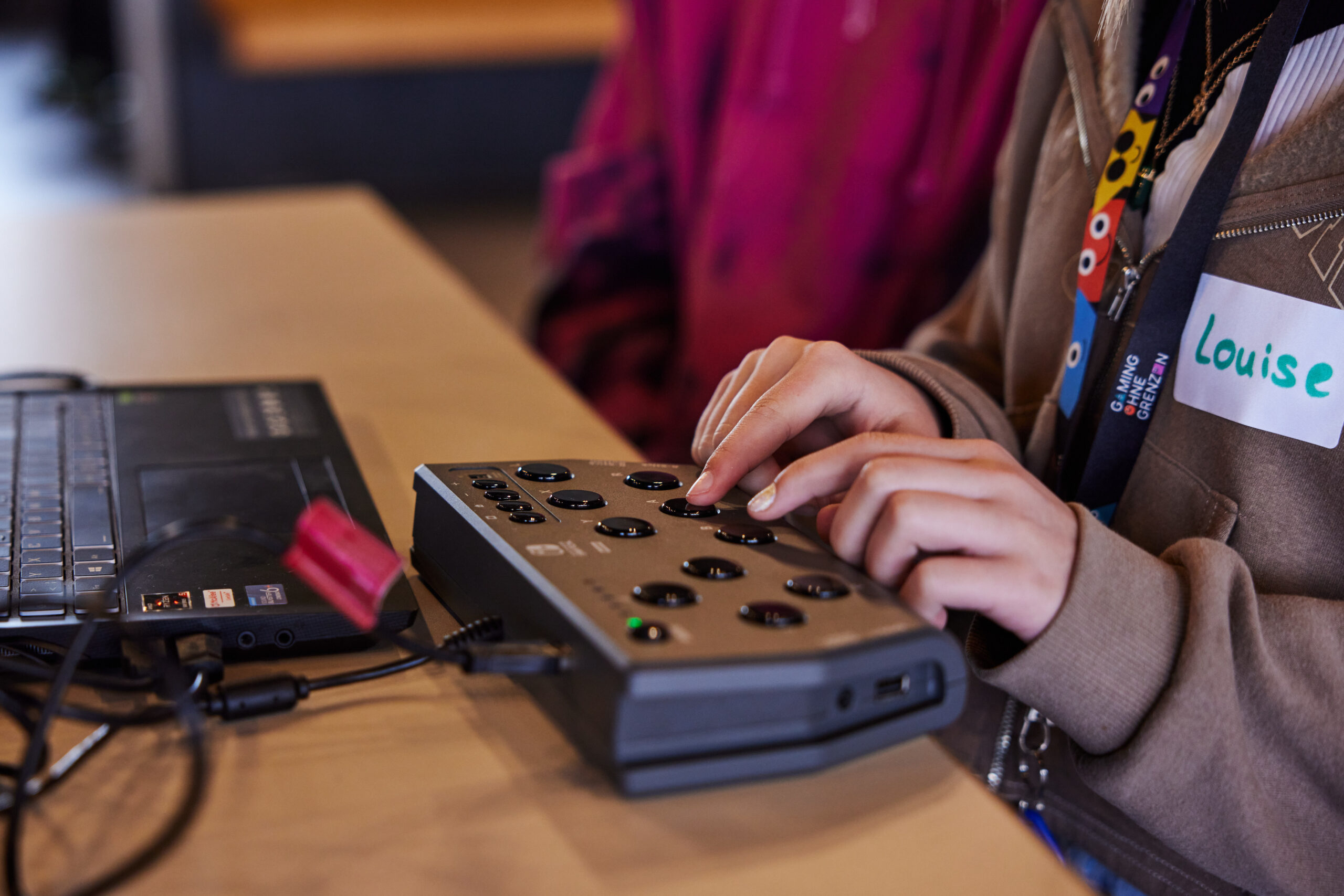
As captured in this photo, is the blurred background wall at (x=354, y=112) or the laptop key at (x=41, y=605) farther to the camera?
the blurred background wall at (x=354, y=112)

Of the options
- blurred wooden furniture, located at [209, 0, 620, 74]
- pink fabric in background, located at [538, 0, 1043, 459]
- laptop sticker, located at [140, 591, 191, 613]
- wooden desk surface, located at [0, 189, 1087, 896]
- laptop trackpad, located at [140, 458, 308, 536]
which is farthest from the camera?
blurred wooden furniture, located at [209, 0, 620, 74]

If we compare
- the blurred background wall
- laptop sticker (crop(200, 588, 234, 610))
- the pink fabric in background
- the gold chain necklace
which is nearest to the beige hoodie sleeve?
the gold chain necklace

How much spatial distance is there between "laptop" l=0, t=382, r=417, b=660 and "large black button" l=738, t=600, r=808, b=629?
6.8 inches

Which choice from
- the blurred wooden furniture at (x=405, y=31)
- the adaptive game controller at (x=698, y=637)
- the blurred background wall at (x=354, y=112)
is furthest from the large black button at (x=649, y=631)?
the blurred wooden furniture at (x=405, y=31)

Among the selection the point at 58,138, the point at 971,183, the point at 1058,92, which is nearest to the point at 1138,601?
the point at 1058,92

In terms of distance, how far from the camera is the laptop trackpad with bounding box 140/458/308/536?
0.59 meters

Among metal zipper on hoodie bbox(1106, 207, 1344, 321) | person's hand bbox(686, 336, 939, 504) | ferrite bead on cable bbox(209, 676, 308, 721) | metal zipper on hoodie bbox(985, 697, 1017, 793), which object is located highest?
metal zipper on hoodie bbox(1106, 207, 1344, 321)

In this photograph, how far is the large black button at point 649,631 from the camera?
0.41 meters

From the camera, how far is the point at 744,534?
50 cm

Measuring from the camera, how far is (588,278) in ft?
4.94

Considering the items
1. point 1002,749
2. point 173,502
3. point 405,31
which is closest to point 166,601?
point 173,502

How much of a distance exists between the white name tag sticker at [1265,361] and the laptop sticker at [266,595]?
1.50 feet

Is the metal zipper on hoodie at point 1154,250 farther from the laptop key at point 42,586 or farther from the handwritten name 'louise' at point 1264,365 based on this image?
the laptop key at point 42,586

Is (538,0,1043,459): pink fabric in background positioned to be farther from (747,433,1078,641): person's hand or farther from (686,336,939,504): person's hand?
(747,433,1078,641): person's hand
